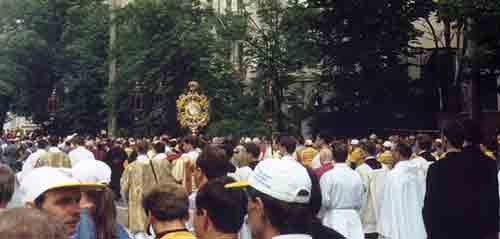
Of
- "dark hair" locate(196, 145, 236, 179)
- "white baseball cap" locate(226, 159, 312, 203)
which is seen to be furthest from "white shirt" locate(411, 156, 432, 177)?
"white baseball cap" locate(226, 159, 312, 203)

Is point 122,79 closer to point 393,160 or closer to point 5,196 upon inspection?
point 393,160

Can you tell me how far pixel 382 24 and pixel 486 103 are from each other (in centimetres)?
882

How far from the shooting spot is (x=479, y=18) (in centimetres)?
2161

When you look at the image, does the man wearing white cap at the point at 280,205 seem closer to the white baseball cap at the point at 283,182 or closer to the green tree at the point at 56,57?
the white baseball cap at the point at 283,182

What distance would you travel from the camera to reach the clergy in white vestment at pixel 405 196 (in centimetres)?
1094

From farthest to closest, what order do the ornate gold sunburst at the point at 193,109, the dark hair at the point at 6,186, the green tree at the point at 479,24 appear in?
→ the ornate gold sunburst at the point at 193,109, the green tree at the point at 479,24, the dark hair at the point at 6,186

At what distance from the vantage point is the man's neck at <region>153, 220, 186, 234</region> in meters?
4.18

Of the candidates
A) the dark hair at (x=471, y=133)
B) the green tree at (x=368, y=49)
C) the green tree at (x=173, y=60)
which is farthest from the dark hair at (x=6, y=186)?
the green tree at (x=173, y=60)

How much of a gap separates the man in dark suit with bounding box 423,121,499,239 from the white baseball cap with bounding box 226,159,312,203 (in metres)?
3.06

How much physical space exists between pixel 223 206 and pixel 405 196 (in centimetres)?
727

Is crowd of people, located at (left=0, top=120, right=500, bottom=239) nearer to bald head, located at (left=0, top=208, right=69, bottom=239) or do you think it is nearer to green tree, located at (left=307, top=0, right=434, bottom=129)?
bald head, located at (left=0, top=208, right=69, bottom=239)

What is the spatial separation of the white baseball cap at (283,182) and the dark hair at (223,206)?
13.8 inches

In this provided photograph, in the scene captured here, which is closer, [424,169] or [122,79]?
[424,169]

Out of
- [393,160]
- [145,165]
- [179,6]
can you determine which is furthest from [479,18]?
[179,6]
